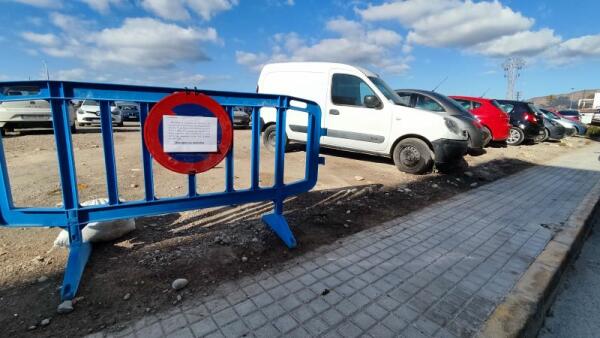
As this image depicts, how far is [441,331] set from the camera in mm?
2180

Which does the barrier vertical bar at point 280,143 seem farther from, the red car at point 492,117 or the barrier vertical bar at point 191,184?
the red car at point 492,117

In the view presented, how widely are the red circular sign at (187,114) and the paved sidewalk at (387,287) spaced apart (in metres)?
1.11

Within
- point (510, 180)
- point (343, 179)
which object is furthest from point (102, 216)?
point (510, 180)

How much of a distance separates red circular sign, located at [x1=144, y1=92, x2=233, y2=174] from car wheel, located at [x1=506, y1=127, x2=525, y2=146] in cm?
1438

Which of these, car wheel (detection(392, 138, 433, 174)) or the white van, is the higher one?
the white van

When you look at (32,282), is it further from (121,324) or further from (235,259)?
(235,259)

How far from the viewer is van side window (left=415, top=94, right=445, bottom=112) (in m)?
7.97

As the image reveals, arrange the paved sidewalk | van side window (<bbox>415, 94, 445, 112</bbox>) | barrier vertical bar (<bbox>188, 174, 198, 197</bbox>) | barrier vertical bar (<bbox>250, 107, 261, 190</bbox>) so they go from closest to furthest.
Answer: the paved sidewalk < barrier vertical bar (<bbox>188, 174, 198, 197</bbox>) < barrier vertical bar (<bbox>250, 107, 261, 190</bbox>) < van side window (<bbox>415, 94, 445, 112</bbox>)

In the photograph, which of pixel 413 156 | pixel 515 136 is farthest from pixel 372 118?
pixel 515 136

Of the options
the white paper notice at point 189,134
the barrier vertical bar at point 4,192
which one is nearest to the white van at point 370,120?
the white paper notice at point 189,134

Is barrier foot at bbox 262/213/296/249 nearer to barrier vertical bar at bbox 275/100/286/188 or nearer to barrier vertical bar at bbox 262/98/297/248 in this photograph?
barrier vertical bar at bbox 262/98/297/248

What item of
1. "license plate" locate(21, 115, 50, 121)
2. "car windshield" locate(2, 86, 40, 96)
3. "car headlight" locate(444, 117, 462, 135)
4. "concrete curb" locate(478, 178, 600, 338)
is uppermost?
"car windshield" locate(2, 86, 40, 96)

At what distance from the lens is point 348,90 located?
7.12 m

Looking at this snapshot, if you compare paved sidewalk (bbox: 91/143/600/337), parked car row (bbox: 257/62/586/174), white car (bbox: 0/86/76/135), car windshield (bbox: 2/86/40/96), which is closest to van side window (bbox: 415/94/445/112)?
parked car row (bbox: 257/62/586/174)
